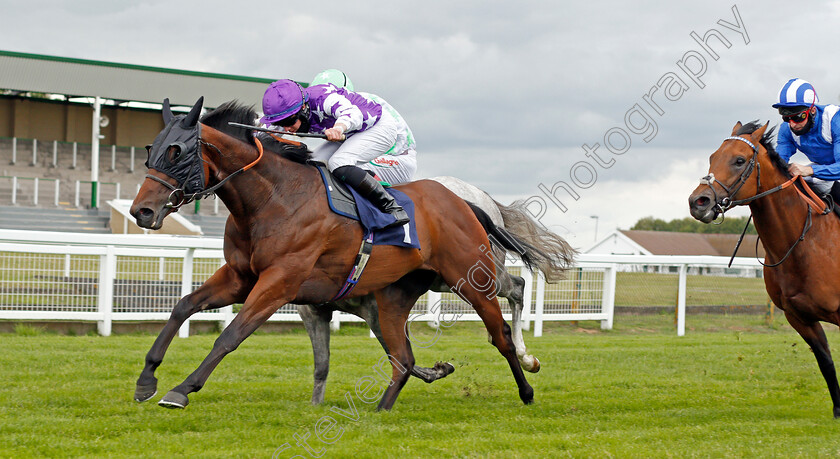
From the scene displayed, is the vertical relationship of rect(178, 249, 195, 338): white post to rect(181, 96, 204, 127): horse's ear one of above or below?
below

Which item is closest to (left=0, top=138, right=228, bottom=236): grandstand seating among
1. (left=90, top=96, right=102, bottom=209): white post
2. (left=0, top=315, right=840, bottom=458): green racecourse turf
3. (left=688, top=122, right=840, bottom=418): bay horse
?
(left=90, top=96, right=102, bottom=209): white post

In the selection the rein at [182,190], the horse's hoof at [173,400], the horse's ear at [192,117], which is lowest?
the horse's hoof at [173,400]

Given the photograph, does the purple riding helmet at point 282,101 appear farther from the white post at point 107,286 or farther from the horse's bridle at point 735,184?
the white post at point 107,286

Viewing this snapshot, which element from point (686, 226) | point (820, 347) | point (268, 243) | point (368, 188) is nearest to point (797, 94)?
point (820, 347)

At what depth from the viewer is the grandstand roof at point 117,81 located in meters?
24.2

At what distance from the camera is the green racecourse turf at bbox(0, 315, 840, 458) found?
4.16m

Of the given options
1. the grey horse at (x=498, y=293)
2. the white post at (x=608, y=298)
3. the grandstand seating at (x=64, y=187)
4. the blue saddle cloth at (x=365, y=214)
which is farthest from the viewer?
the grandstand seating at (x=64, y=187)

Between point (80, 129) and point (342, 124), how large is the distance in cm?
2585

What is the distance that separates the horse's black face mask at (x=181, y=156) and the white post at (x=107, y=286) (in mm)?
4632

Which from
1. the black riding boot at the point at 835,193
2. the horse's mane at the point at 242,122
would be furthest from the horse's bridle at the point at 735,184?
the horse's mane at the point at 242,122

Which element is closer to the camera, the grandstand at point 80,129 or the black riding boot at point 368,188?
the black riding boot at point 368,188

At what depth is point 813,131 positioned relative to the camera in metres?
A: 5.33

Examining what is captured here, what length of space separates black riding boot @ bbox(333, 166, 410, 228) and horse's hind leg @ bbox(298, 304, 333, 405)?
2.53 feet

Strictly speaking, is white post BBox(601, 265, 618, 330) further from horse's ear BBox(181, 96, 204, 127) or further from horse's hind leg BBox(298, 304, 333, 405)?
horse's ear BBox(181, 96, 204, 127)
